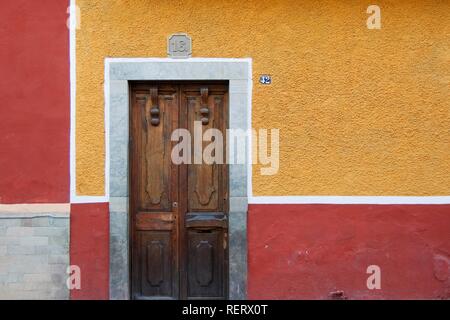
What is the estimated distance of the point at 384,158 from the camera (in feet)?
16.1

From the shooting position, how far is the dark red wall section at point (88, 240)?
16.1 feet

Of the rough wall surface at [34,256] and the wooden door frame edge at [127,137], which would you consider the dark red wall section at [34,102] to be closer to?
the rough wall surface at [34,256]

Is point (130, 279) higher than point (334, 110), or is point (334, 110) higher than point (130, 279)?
point (334, 110)

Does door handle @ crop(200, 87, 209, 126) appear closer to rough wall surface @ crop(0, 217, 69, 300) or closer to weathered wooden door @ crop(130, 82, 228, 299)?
weathered wooden door @ crop(130, 82, 228, 299)

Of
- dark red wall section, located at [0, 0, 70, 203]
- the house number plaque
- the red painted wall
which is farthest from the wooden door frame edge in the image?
dark red wall section, located at [0, 0, 70, 203]

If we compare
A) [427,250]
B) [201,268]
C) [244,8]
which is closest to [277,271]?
[201,268]

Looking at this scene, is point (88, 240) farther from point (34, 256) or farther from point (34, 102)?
point (34, 102)

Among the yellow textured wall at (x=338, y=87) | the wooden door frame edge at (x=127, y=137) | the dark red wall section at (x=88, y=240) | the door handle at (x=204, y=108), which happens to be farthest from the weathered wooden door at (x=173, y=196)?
the yellow textured wall at (x=338, y=87)

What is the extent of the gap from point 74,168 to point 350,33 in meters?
3.15

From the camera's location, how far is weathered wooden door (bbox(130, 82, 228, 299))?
506 centimetres

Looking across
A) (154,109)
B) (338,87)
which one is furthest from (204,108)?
(338,87)

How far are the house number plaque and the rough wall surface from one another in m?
2.07

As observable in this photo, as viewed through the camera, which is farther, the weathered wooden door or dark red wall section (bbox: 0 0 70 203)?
the weathered wooden door

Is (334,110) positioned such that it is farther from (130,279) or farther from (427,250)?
(130,279)
